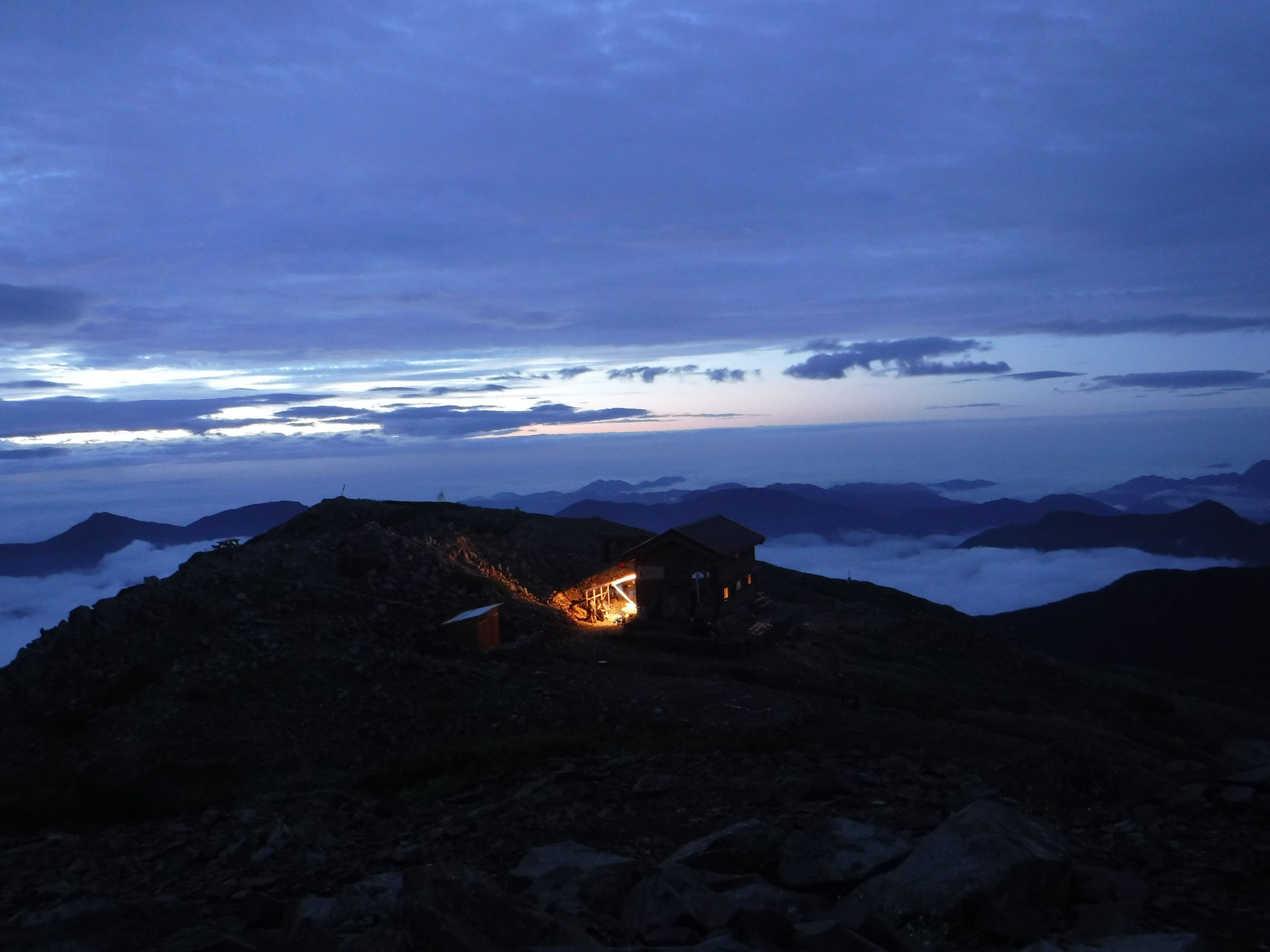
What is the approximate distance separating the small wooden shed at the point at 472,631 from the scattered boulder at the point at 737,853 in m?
15.7

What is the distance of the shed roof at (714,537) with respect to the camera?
3256cm

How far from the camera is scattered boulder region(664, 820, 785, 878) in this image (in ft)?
26.2

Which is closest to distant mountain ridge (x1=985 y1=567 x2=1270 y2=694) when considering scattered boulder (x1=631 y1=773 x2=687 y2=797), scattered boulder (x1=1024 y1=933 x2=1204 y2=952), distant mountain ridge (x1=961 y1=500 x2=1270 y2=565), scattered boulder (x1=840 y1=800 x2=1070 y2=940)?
scattered boulder (x1=631 y1=773 x2=687 y2=797)

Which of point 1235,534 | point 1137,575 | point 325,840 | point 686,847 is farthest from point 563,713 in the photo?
point 1235,534

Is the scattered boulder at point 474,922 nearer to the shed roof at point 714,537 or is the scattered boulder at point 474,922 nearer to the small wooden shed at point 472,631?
the small wooden shed at point 472,631

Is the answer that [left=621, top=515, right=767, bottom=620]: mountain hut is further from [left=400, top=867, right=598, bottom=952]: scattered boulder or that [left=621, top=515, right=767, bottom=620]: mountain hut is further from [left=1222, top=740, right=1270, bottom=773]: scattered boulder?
[left=400, top=867, right=598, bottom=952]: scattered boulder

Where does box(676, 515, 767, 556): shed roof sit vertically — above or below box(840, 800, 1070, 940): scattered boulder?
above

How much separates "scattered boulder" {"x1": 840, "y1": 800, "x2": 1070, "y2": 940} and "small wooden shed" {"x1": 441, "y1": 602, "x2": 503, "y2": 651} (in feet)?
57.5

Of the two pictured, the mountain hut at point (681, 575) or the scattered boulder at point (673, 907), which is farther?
the mountain hut at point (681, 575)

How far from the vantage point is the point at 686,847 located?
28.4 ft

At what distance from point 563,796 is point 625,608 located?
23485 mm

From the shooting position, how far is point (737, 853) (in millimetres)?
8031

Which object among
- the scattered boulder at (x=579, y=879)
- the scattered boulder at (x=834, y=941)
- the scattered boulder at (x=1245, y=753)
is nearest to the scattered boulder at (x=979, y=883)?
the scattered boulder at (x=834, y=941)

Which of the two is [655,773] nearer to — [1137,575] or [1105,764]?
[1105,764]
